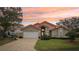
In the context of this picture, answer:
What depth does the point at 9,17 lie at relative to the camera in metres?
6.95

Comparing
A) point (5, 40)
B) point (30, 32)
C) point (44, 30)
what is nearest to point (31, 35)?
point (30, 32)

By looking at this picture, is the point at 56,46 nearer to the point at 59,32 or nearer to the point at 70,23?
the point at 59,32

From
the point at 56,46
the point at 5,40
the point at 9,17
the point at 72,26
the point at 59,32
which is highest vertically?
the point at 9,17

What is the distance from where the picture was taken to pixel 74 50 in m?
6.85

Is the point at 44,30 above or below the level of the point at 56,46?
above

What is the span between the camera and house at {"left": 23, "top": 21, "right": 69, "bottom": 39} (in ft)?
22.6

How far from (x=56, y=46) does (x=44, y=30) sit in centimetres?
34

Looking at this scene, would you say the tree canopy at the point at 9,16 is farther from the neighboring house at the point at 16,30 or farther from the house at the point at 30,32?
the house at the point at 30,32

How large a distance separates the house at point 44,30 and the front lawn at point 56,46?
0.12 m

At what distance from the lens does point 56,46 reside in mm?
6852

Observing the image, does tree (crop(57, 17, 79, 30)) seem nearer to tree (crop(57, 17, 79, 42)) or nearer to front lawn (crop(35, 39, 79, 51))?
tree (crop(57, 17, 79, 42))
